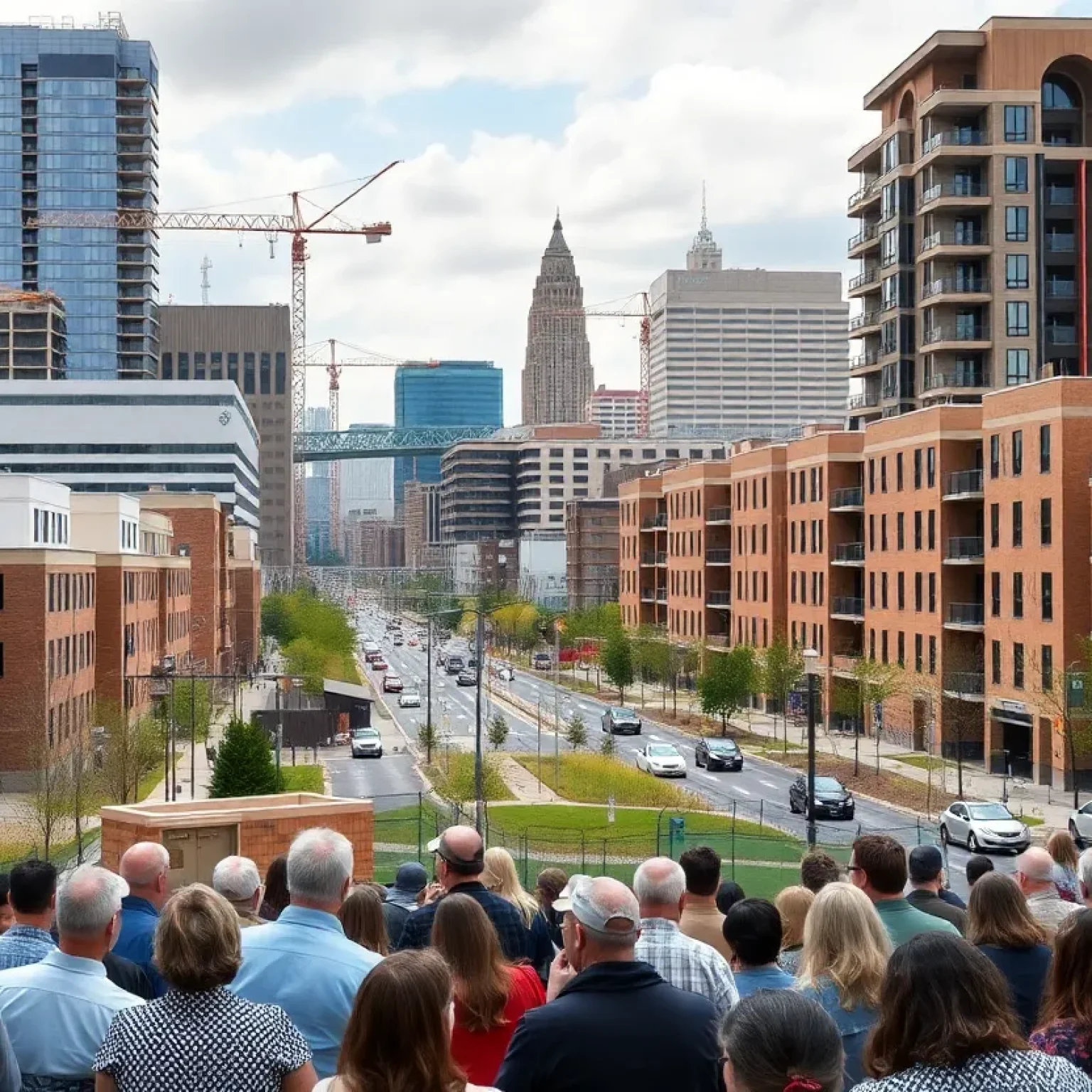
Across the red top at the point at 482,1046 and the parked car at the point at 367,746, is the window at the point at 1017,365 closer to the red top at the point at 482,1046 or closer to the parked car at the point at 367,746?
the parked car at the point at 367,746

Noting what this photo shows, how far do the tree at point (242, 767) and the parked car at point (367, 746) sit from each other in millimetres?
24505

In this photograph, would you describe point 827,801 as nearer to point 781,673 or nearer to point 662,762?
point 662,762

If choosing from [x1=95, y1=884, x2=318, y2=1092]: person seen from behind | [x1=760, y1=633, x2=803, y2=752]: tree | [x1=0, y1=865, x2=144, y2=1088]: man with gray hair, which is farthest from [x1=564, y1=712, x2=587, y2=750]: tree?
[x1=95, y1=884, x2=318, y2=1092]: person seen from behind

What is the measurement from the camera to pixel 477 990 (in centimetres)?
748

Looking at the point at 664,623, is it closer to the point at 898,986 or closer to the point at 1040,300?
the point at 1040,300

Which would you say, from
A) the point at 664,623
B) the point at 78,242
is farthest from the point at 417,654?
the point at 78,242

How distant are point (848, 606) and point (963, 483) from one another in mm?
13850

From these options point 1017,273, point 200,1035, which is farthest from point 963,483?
point 200,1035

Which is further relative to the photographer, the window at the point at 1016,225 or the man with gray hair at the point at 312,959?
the window at the point at 1016,225

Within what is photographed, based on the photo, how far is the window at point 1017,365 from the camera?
80.1m

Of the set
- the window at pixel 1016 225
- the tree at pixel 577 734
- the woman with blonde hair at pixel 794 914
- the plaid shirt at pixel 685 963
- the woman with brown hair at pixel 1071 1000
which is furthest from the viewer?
the window at pixel 1016 225

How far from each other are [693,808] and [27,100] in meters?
149

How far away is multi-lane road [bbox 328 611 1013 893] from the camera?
146 ft

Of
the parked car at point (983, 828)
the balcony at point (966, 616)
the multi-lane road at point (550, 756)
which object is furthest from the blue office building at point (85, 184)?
the parked car at point (983, 828)
